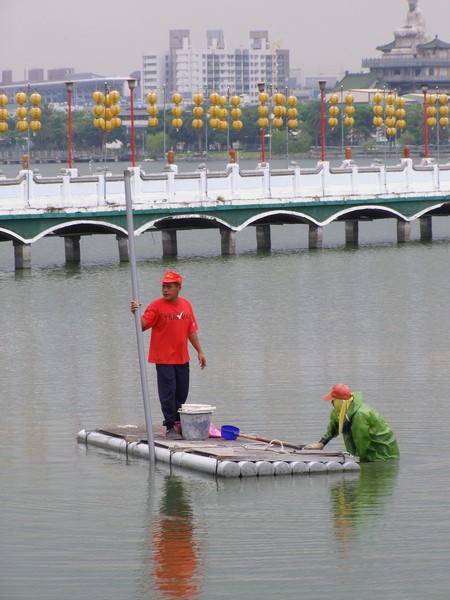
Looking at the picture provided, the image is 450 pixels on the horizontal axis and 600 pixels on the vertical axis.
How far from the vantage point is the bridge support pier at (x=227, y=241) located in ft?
171

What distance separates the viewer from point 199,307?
36.4m

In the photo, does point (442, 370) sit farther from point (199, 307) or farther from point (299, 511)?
point (199, 307)

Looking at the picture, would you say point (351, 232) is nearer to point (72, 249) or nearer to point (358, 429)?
point (72, 249)

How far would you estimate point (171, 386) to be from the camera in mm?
16688

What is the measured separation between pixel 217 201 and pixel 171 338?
33.9 meters

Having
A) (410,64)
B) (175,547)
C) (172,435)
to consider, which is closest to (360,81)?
(410,64)

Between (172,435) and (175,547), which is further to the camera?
(172,435)

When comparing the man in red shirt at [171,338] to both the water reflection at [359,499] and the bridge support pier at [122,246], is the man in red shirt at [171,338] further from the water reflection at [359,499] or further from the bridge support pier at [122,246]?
the bridge support pier at [122,246]

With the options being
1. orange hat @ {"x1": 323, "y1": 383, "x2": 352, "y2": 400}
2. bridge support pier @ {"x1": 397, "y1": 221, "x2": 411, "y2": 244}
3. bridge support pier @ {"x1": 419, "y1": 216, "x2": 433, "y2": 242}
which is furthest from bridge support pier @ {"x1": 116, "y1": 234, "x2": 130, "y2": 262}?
orange hat @ {"x1": 323, "y1": 383, "x2": 352, "y2": 400}

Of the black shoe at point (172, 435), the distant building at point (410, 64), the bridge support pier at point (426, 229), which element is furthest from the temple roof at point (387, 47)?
the black shoe at point (172, 435)

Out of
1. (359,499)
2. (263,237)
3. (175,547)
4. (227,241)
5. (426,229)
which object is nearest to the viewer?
(175,547)

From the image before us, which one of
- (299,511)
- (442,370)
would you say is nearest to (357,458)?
(299,511)

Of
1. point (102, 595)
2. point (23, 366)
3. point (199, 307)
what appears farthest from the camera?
point (199, 307)

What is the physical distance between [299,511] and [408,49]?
7291 inches
